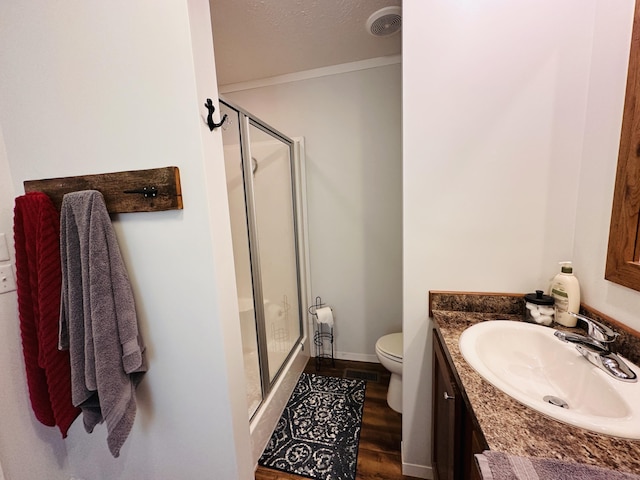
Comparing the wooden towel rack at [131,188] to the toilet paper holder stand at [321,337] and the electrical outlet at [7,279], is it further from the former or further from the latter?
the toilet paper holder stand at [321,337]

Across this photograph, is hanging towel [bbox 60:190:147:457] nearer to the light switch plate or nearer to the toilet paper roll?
the light switch plate

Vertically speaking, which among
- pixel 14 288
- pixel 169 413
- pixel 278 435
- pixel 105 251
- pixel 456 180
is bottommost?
pixel 278 435

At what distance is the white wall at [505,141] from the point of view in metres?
0.95

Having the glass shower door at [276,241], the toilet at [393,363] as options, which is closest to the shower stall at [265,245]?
the glass shower door at [276,241]

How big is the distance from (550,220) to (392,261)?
114 cm

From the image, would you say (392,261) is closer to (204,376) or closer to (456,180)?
(456,180)

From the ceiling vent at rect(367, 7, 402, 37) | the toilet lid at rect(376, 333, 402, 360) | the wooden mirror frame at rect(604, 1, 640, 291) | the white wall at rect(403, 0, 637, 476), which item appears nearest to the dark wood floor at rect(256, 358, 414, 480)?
the toilet lid at rect(376, 333, 402, 360)

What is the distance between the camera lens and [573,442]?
21.1 inches

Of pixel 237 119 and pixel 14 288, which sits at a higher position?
pixel 237 119

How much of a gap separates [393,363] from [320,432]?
61 cm

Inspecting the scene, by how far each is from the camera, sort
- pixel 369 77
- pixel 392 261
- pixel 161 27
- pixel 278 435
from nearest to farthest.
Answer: pixel 161 27, pixel 278 435, pixel 369 77, pixel 392 261

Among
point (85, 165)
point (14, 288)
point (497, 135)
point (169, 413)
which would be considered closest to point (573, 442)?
point (497, 135)

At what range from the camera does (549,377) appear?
89 cm

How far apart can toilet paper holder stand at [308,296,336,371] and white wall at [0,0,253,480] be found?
1253mm
